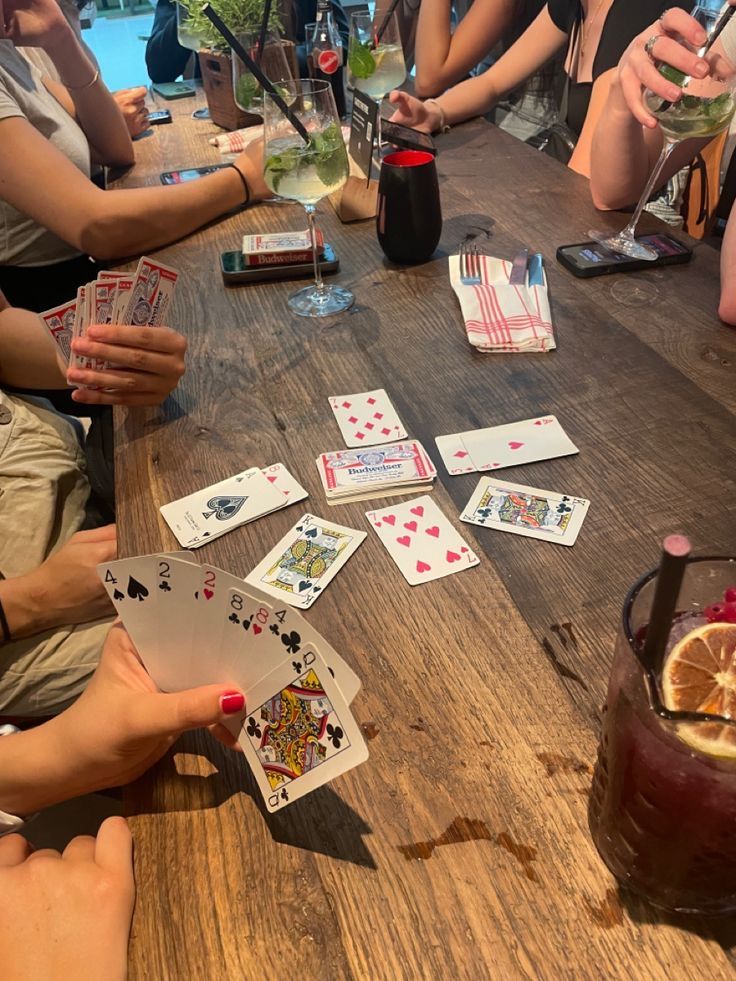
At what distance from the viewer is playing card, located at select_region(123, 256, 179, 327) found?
1.17 m

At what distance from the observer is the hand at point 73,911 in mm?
602

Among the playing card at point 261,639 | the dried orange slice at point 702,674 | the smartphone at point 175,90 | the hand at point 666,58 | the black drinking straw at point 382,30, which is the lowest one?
the smartphone at point 175,90

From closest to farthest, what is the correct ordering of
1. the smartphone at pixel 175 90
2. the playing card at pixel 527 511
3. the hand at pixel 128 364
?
the playing card at pixel 527 511 < the hand at pixel 128 364 < the smartphone at pixel 175 90

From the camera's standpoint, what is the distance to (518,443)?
110cm

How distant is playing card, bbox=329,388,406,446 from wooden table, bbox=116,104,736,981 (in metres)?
0.03

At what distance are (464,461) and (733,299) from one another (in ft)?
2.13

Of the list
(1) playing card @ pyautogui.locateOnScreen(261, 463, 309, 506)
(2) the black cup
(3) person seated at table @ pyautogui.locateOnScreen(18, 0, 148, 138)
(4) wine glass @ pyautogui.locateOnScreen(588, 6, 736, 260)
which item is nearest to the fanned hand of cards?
(1) playing card @ pyautogui.locateOnScreen(261, 463, 309, 506)

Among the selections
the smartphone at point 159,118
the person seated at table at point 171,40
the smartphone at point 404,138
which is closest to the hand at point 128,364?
the smartphone at point 404,138

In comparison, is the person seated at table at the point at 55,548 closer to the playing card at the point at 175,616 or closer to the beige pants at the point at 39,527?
the beige pants at the point at 39,527

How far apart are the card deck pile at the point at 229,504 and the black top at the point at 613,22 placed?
2.08m

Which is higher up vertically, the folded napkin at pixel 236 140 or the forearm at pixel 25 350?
the folded napkin at pixel 236 140

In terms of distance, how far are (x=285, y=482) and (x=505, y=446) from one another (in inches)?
13.2

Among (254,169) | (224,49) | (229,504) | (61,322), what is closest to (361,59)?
(224,49)

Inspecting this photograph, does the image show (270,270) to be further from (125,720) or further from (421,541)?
(125,720)
